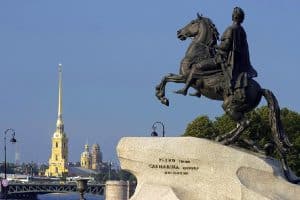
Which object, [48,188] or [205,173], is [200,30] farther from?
[48,188]

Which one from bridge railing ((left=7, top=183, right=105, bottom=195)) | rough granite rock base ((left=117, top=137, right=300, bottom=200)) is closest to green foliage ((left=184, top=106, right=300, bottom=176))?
rough granite rock base ((left=117, top=137, right=300, bottom=200))

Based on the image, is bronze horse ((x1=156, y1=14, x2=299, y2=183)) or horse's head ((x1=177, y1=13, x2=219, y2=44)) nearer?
bronze horse ((x1=156, y1=14, x2=299, y2=183))

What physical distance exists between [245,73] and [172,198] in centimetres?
420

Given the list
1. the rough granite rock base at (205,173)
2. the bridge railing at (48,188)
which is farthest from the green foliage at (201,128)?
the bridge railing at (48,188)

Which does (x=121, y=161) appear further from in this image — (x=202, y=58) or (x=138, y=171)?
(x=202, y=58)

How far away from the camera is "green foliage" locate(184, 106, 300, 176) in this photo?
50.5m

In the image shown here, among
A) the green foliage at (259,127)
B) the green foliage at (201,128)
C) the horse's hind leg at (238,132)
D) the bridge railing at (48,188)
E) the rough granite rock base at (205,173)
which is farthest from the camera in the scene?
the bridge railing at (48,188)

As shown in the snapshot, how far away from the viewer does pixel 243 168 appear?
2623cm

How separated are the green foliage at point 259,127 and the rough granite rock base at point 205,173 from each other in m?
23.5

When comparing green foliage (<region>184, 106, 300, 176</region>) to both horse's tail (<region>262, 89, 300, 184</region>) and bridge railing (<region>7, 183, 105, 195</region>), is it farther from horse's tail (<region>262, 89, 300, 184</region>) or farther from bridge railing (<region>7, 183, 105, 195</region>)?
bridge railing (<region>7, 183, 105, 195</region>)

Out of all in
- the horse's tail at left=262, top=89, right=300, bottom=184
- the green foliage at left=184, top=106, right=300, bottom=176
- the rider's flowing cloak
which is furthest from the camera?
the green foliage at left=184, top=106, right=300, bottom=176

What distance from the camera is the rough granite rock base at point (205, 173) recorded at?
26.2 metres

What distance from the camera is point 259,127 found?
5034 cm

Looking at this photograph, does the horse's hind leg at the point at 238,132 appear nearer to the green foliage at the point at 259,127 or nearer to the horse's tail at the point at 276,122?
the horse's tail at the point at 276,122
